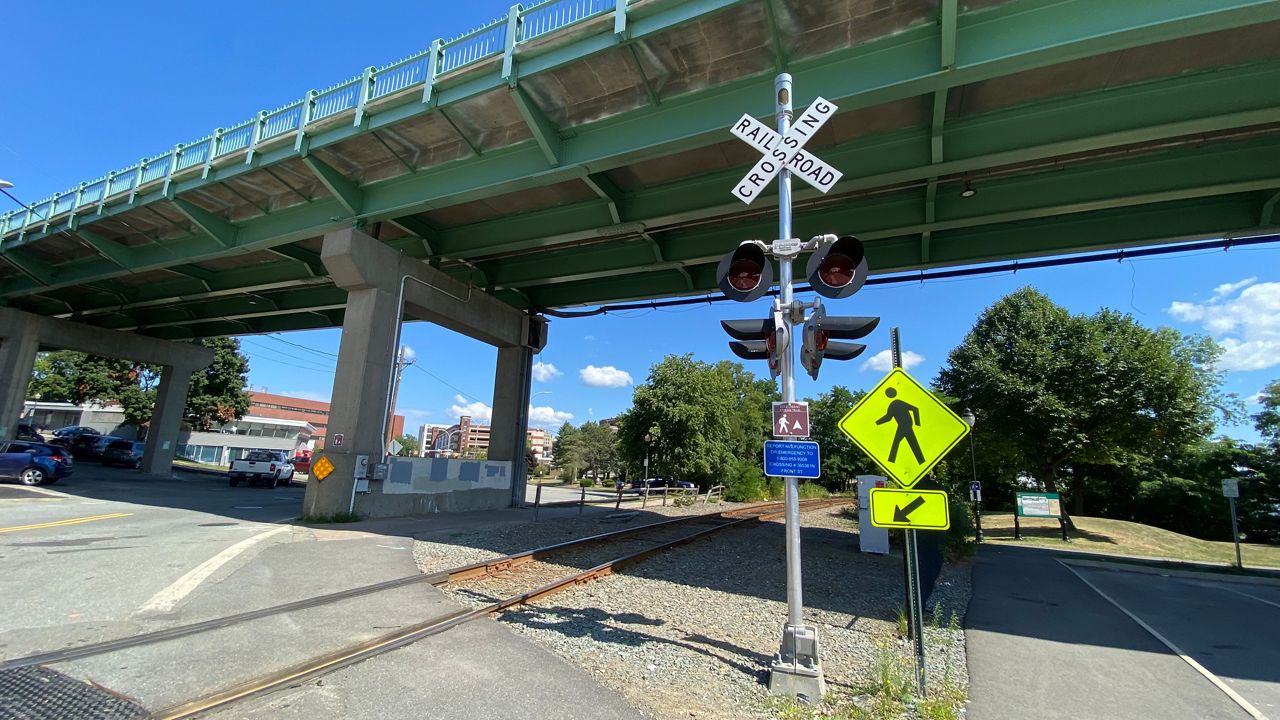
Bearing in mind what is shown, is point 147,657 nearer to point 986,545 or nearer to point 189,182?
point 189,182

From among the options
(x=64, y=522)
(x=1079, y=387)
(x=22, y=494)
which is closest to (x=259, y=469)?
(x=22, y=494)

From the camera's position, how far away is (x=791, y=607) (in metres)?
5.10

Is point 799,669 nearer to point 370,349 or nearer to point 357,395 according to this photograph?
point 357,395

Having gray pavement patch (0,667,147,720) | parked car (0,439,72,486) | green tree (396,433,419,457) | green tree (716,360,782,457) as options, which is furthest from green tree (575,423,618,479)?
gray pavement patch (0,667,147,720)

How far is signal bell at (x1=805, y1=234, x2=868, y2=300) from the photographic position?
5.41 metres

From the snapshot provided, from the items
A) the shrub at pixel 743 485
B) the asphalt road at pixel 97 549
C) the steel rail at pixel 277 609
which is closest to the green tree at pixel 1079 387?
the shrub at pixel 743 485

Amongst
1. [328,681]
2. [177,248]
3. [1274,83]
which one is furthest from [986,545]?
[177,248]

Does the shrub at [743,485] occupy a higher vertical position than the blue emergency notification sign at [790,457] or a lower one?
lower

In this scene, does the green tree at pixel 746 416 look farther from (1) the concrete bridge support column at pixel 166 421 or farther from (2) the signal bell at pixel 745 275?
(2) the signal bell at pixel 745 275

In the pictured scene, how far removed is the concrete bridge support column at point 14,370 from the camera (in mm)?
26781

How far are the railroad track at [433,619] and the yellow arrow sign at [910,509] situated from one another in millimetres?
4765

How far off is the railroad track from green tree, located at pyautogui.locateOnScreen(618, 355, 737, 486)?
23.0 metres

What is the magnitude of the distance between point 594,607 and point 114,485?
24993 millimetres

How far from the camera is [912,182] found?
12.7 meters
